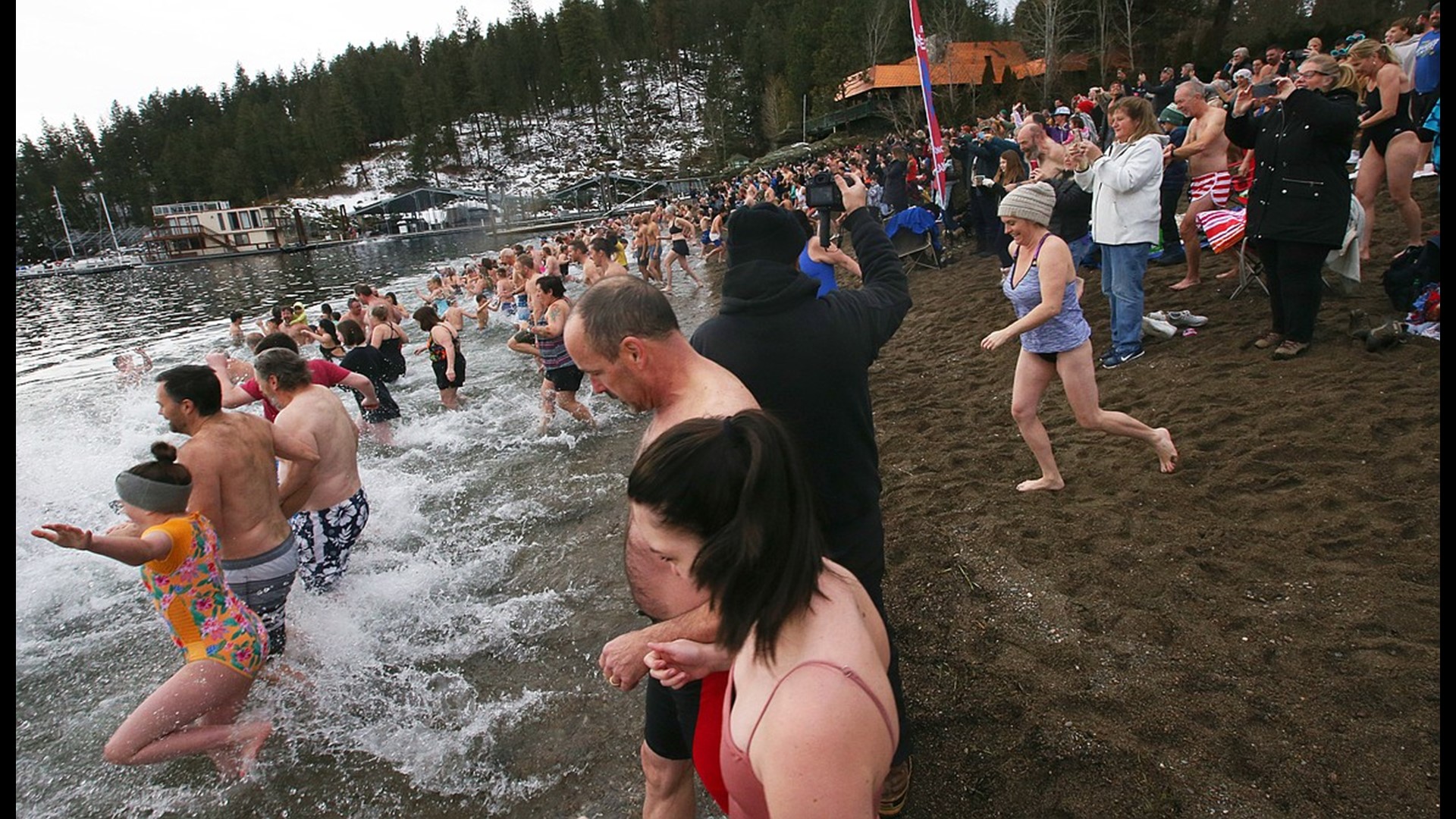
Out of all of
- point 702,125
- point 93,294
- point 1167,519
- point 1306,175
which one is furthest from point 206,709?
point 702,125

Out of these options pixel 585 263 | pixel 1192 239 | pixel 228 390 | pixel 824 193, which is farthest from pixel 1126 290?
pixel 585 263

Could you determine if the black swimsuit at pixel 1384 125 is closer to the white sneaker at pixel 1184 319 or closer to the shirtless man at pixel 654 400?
the white sneaker at pixel 1184 319

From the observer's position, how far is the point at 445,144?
92.2 m

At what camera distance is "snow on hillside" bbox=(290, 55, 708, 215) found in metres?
85.8

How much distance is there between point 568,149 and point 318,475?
3834 inches

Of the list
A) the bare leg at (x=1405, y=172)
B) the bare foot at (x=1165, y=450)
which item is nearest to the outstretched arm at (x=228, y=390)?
the bare foot at (x=1165, y=450)

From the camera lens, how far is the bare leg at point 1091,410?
3.79 m

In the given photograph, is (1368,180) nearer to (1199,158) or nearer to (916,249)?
(1199,158)

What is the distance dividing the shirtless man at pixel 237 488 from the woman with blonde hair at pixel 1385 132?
7596 millimetres

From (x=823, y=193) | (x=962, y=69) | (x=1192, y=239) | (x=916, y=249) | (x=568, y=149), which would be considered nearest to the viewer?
(x=823, y=193)

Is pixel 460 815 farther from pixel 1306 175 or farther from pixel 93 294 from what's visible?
pixel 93 294

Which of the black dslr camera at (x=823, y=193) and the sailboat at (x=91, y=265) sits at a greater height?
the sailboat at (x=91, y=265)

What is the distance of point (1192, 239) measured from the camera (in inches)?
264

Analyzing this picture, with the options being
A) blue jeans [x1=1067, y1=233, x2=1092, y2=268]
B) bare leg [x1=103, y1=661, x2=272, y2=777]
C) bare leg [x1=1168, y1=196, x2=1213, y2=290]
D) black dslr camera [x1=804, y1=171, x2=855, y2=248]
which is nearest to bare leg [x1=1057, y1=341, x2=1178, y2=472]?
black dslr camera [x1=804, y1=171, x2=855, y2=248]
